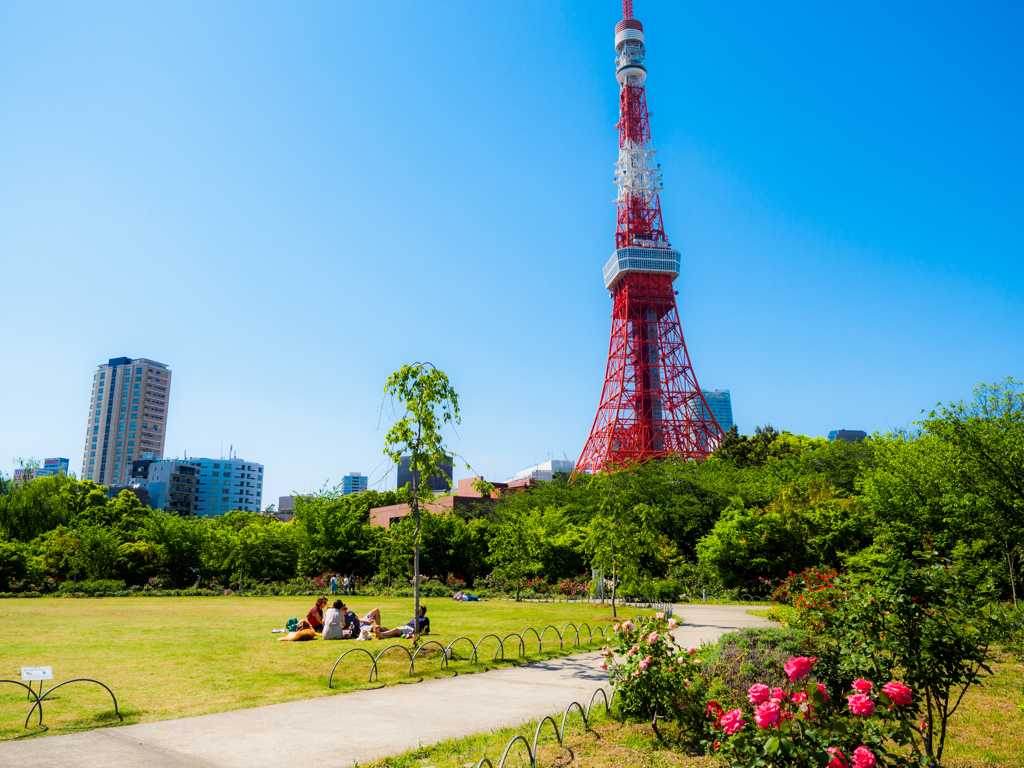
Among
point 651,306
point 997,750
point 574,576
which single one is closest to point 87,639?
point 997,750

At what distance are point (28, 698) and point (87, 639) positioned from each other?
23.6 feet

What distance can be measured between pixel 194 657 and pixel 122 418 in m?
152

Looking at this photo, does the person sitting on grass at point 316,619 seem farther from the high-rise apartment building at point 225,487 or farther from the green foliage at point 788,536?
the high-rise apartment building at point 225,487

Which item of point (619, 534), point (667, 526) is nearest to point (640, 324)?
point (667, 526)

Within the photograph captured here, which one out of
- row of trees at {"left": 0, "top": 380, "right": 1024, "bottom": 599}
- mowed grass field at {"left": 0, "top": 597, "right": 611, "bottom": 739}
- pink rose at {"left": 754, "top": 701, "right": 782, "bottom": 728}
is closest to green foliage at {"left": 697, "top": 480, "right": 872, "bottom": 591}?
row of trees at {"left": 0, "top": 380, "right": 1024, "bottom": 599}

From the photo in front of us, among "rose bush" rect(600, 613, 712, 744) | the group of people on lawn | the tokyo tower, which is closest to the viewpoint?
"rose bush" rect(600, 613, 712, 744)

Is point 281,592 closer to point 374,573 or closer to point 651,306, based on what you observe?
point 374,573

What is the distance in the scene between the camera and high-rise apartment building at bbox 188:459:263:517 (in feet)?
418

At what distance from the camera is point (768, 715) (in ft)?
12.7

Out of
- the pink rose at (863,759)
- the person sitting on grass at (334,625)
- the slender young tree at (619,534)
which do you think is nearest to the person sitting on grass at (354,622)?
the person sitting on grass at (334,625)

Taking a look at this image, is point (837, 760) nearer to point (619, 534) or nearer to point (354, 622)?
point (354, 622)

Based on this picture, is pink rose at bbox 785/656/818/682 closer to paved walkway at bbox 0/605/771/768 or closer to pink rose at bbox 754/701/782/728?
pink rose at bbox 754/701/782/728

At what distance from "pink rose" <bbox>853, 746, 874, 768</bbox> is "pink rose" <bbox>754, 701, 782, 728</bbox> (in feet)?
1.54

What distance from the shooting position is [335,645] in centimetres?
1327
